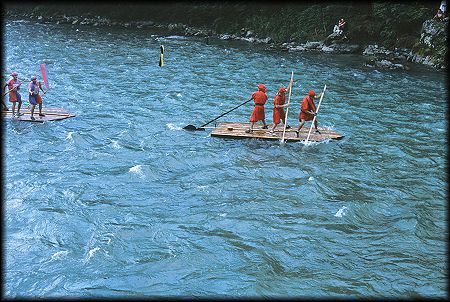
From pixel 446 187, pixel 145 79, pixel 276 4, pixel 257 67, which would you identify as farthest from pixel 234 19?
pixel 446 187

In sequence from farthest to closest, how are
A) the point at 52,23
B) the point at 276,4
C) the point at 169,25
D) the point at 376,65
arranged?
1. the point at 52,23
2. the point at 169,25
3. the point at 276,4
4. the point at 376,65

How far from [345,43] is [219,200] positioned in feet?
88.7

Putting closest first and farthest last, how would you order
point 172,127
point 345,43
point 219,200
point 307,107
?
point 219,200
point 307,107
point 172,127
point 345,43

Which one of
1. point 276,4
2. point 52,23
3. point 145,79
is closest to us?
point 145,79

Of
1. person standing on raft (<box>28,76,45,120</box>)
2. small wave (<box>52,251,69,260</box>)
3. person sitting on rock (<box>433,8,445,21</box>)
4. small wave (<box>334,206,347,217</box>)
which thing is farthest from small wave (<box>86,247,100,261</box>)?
person sitting on rock (<box>433,8,445,21</box>)

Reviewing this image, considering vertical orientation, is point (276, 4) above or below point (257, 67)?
above

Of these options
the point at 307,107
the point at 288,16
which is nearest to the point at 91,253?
the point at 307,107

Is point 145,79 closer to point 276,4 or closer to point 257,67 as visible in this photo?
point 257,67

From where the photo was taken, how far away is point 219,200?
45.0ft

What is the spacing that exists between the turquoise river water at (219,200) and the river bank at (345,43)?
6.35 m

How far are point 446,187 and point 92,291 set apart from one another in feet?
35.1

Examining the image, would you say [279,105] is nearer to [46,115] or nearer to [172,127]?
[172,127]

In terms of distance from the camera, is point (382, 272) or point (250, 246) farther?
point (250, 246)

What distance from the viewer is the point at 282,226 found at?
40.3 feet
